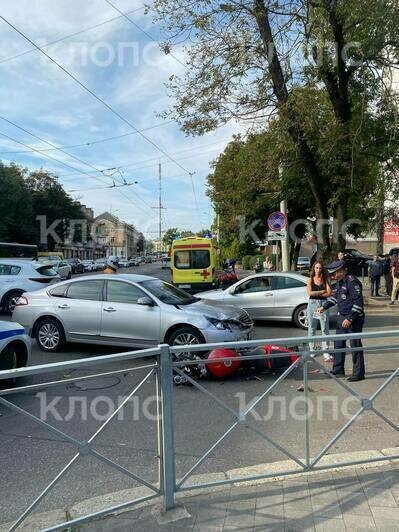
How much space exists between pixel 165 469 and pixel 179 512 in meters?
0.28

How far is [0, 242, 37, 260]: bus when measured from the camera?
32062 millimetres

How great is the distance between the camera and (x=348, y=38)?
553 inches

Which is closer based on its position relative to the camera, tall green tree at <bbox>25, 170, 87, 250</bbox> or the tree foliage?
the tree foliage

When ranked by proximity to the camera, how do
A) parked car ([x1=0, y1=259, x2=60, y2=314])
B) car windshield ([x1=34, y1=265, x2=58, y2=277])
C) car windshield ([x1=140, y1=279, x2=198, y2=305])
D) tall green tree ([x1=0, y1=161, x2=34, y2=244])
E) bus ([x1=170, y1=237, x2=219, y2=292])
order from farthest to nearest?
tall green tree ([x1=0, y1=161, x2=34, y2=244]), bus ([x1=170, y1=237, x2=219, y2=292]), car windshield ([x1=34, y1=265, x2=58, y2=277]), parked car ([x1=0, y1=259, x2=60, y2=314]), car windshield ([x1=140, y1=279, x2=198, y2=305])

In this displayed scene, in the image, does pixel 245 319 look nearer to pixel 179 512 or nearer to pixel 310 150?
pixel 179 512

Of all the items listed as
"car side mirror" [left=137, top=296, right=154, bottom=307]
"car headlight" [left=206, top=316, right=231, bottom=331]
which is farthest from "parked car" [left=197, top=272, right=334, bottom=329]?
"car headlight" [left=206, top=316, right=231, bottom=331]

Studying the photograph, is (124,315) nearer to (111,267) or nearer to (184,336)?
(184,336)

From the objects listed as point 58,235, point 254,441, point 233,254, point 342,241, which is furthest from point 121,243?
point 254,441

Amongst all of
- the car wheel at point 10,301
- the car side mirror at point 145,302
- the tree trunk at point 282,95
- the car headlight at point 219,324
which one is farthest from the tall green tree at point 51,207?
the car headlight at point 219,324

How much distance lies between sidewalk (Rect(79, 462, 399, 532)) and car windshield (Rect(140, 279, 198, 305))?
5.07 m

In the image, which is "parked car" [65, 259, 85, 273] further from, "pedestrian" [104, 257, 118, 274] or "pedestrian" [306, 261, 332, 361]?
"pedestrian" [306, 261, 332, 361]

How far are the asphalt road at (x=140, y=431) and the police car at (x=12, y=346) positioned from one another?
2273mm

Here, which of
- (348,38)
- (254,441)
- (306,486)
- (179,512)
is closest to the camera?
(179,512)

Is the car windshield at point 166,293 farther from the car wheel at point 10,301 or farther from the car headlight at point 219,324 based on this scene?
the car wheel at point 10,301
